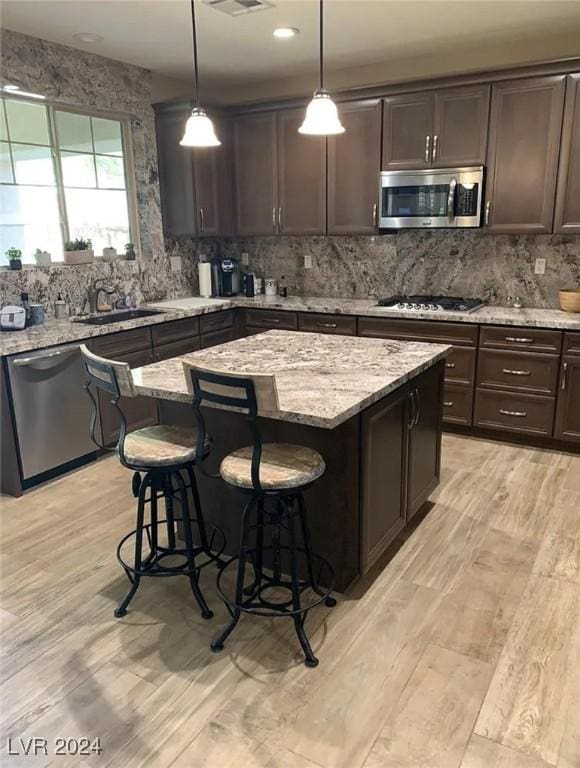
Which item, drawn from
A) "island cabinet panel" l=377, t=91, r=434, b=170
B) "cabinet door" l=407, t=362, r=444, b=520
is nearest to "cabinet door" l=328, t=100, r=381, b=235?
"island cabinet panel" l=377, t=91, r=434, b=170

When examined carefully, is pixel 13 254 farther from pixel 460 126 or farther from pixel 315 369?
pixel 460 126

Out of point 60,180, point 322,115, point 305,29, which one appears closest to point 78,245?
point 60,180

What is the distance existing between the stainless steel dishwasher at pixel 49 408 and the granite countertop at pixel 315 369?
3.42ft

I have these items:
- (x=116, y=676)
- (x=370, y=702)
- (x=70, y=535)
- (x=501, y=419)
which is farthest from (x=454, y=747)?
(x=501, y=419)

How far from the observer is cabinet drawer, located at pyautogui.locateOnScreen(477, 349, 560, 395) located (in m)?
3.87

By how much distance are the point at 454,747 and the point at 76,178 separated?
4277mm

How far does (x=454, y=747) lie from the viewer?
174cm

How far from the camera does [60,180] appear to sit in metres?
4.25

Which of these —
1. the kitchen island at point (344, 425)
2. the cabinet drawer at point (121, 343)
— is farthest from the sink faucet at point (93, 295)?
the kitchen island at point (344, 425)

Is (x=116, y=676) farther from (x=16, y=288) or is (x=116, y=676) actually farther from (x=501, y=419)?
(x=501, y=419)

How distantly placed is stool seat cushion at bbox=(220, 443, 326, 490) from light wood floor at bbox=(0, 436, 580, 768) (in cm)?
65

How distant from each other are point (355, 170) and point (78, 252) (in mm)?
2195

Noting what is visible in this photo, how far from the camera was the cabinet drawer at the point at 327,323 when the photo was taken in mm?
4543

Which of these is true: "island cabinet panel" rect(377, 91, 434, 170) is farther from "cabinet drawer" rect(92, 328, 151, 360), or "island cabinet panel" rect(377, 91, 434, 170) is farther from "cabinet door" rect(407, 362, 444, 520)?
"cabinet drawer" rect(92, 328, 151, 360)
